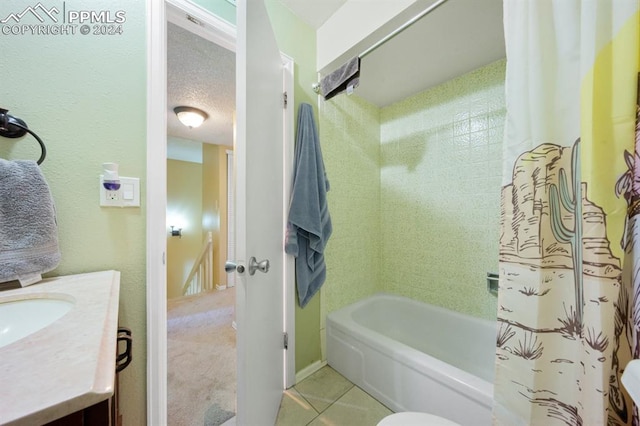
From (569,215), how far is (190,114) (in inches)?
117

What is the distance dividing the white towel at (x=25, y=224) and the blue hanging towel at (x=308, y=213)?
3.03 ft

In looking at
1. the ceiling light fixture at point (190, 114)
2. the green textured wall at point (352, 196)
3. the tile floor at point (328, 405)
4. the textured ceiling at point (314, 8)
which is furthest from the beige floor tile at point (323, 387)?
the ceiling light fixture at point (190, 114)

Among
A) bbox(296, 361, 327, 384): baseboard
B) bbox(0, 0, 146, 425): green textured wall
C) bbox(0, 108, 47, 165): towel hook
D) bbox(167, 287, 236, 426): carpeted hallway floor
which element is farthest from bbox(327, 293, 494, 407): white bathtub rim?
bbox(0, 108, 47, 165): towel hook

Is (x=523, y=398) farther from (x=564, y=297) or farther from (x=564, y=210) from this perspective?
(x=564, y=210)

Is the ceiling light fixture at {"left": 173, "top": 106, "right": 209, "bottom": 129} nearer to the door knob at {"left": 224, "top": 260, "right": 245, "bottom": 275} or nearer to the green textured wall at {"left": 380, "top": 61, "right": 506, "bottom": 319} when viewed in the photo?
the green textured wall at {"left": 380, "top": 61, "right": 506, "bottom": 319}

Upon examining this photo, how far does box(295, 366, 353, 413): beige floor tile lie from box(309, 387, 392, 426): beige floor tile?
0.14 ft

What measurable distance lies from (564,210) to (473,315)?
4.23ft

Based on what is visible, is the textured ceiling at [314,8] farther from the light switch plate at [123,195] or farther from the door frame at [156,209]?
the light switch plate at [123,195]

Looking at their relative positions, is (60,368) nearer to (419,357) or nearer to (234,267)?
(234,267)

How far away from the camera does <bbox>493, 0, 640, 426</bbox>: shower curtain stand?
0.51 meters

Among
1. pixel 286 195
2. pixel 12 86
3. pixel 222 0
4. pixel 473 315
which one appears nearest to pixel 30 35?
pixel 12 86

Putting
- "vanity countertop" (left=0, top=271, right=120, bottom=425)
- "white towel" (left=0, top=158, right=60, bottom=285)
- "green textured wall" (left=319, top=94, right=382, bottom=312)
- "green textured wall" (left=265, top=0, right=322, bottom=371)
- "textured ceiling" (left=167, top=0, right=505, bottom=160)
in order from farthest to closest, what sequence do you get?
1. "green textured wall" (left=319, top=94, right=382, bottom=312)
2. "green textured wall" (left=265, top=0, right=322, bottom=371)
3. "textured ceiling" (left=167, top=0, right=505, bottom=160)
4. "white towel" (left=0, top=158, right=60, bottom=285)
5. "vanity countertop" (left=0, top=271, right=120, bottom=425)

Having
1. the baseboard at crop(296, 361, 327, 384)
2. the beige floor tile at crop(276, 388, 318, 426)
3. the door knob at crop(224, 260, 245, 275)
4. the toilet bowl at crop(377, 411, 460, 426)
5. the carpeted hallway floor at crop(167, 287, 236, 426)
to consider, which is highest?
the door knob at crop(224, 260, 245, 275)

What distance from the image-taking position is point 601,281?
20.0 inches
